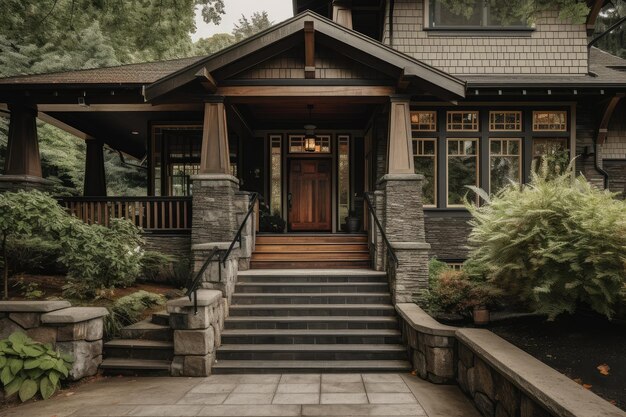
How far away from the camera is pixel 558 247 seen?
13.8 ft

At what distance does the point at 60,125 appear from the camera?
10.6m

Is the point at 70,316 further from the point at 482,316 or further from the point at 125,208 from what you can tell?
the point at 482,316

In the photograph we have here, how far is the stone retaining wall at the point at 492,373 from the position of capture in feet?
9.20

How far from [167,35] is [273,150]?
5144mm

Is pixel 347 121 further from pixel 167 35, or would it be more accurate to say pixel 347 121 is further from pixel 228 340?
pixel 228 340

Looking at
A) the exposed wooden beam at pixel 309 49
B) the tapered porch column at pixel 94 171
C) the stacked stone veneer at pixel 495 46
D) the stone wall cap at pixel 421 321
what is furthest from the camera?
the tapered porch column at pixel 94 171

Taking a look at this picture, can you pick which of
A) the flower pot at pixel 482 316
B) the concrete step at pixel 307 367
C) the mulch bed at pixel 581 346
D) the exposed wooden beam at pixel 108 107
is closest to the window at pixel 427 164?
the flower pot at pixel 482 316

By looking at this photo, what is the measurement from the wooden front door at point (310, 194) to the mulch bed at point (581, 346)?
23.6 feet

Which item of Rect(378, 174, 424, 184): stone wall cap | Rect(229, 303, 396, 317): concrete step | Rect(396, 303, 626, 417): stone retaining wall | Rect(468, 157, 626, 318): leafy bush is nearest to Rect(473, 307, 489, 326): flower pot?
Rect(468, 157, 626, 318): leafy bush

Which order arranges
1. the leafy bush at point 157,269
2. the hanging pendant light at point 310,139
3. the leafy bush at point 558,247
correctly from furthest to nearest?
the hanging pendant light at point 310,139 → the leafy bush at point 157,269 → the leafy bush at point 558,247

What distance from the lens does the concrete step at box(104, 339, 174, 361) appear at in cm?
541

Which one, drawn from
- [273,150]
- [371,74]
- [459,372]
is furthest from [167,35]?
[459,372]

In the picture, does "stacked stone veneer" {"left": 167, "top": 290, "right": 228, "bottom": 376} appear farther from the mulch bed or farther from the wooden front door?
the wooden front door

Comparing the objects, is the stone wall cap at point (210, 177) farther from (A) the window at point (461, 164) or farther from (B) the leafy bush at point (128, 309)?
(A) the window at point (461, 164)
